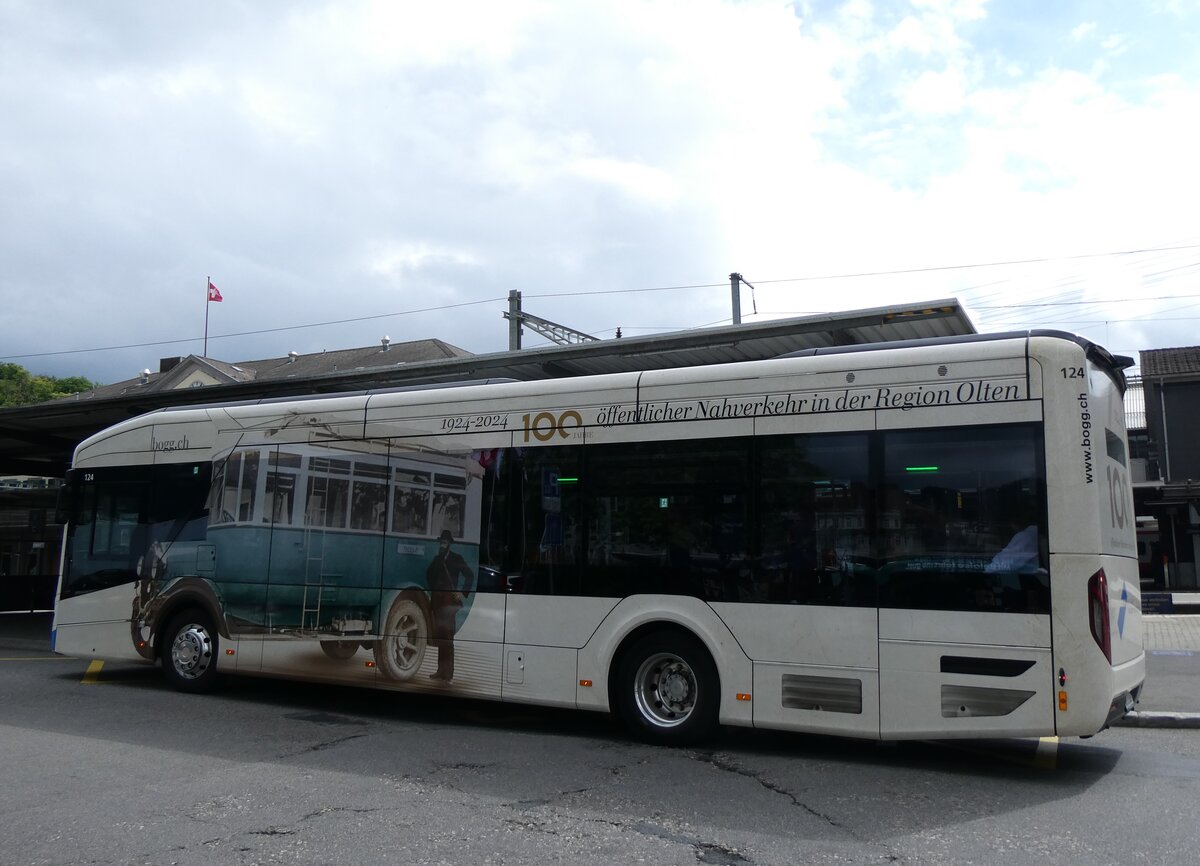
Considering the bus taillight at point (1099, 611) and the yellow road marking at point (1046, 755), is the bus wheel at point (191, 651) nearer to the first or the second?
the yellow road marking at point (1046, 755)

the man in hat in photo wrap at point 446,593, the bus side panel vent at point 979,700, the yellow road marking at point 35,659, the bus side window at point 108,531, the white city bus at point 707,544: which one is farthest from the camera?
the yellow road marking at point 35,659

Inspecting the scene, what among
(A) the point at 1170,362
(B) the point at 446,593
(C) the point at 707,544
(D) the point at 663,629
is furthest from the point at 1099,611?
(A) the point at 1170,362

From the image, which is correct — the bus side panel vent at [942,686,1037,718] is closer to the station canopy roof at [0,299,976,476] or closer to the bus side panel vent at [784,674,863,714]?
the bus side panel vent at [784,674,863,714]

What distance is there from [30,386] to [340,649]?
90.0 metres

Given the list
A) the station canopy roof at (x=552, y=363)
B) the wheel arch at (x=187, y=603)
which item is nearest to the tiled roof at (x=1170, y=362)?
the station canopy roof at (x=552, y=363)

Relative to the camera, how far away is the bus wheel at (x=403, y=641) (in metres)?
9.52

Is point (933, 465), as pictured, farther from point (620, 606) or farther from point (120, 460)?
point (120, 460)

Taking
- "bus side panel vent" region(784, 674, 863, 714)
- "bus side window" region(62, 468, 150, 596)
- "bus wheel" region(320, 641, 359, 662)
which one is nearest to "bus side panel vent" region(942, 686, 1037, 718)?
"bus side panel vent" region(784, 674, 863, 714)

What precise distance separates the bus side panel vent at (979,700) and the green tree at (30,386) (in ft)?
284

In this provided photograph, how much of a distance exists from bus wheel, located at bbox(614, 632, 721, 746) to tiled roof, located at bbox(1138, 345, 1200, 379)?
31648 mm

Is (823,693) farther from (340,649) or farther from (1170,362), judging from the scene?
(1170,362)

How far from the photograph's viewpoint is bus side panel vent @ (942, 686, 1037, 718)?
6.76m

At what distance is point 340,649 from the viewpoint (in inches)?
396

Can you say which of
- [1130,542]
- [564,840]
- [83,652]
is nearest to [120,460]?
[83,652]
